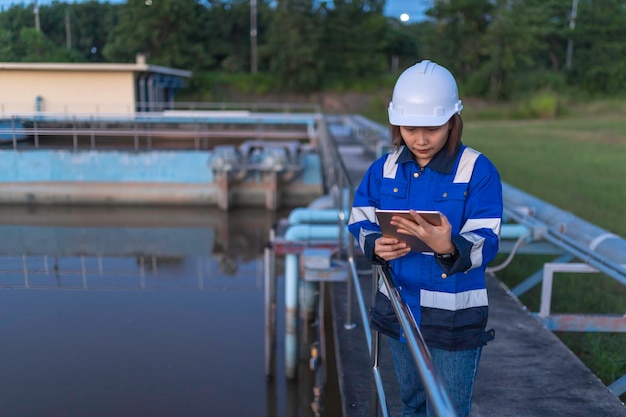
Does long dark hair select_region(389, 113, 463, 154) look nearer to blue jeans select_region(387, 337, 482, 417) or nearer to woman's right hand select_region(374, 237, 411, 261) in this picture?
woman's right hand select_region(374, 237, 411, 261)

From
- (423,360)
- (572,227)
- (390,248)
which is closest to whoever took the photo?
(423,360)

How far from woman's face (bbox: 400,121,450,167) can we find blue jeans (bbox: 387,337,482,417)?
674 millimetres

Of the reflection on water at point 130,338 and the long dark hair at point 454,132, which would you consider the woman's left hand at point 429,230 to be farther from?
the reflection on water at point 130,338

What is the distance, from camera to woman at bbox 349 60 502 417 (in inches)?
77.7

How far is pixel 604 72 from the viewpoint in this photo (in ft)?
103

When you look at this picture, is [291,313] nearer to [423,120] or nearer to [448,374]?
[448,374]

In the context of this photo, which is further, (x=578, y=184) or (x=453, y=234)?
(x=578, y=184)

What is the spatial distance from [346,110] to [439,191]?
39298 millimetres

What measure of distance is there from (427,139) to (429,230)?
1.30ft

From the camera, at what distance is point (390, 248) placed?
1.96 metres

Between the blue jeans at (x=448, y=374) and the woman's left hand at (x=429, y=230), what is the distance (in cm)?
49

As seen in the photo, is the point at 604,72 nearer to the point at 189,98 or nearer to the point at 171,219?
the point at 189,98

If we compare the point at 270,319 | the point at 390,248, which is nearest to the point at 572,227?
the point at 270,319

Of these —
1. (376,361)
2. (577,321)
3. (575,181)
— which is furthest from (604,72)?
(376,361)
